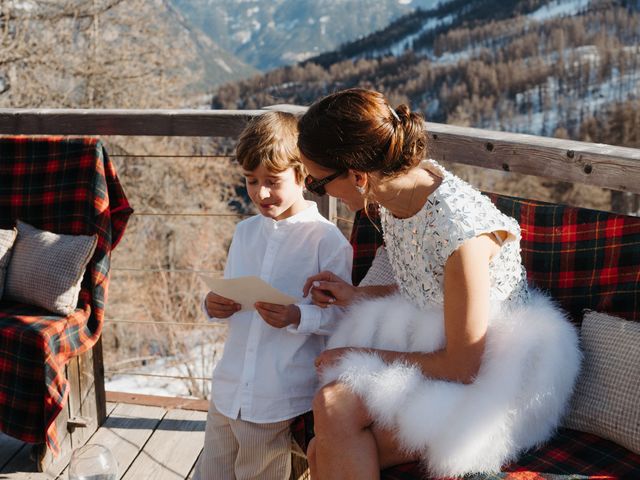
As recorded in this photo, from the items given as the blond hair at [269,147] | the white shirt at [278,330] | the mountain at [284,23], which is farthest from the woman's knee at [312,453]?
the mountain at [284,23]

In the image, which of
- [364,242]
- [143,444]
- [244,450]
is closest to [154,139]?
[143,444]

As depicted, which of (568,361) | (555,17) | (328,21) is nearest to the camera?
(568,361)

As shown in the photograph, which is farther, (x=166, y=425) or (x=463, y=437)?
(x=166, y=425)

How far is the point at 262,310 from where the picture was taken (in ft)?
5.88

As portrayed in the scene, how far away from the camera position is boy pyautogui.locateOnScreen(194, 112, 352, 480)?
1.84 m

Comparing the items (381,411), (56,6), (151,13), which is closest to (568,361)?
(381,411)

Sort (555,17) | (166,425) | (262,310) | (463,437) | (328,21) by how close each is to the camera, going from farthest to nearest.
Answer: (328,21) → (555,17) → (166,425) → (262,310) → (463,437)

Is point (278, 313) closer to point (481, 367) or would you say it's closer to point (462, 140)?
point (481, 367)

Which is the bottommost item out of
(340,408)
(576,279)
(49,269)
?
(340,408)

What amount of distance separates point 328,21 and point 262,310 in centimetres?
10696

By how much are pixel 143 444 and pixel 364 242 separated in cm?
113

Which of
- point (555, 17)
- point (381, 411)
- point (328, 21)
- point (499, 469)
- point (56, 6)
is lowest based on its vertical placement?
point (499, 469)

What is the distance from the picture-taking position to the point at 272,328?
6.20 ft

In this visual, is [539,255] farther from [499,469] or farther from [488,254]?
[499,469]
